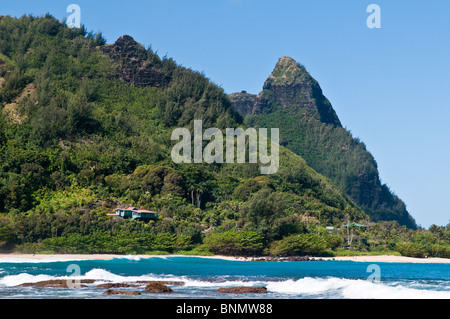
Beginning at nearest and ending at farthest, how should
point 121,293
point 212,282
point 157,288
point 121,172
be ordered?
point 121,293, point 157,288, point 212,282, point 121,172

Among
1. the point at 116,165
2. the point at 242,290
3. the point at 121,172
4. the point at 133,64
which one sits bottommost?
the point at 242,290

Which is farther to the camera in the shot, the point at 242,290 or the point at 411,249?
the point at 411,249

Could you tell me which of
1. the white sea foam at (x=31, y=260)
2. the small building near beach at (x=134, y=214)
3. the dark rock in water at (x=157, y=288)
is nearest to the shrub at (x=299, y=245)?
the small building near beach at (x=134, y=214)

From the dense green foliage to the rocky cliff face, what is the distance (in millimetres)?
397

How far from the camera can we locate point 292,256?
70562mm

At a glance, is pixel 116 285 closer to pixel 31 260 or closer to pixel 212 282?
pixel 212 282

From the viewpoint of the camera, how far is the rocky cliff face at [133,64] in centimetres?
13688

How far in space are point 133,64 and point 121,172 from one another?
195 feet

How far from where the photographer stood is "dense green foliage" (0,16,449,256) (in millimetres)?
67375

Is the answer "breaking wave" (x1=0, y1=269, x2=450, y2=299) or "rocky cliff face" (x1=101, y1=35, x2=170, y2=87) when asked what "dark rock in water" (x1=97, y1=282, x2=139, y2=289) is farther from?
"rocky cliff face" (x1=101, y1=35, x2=170, y2=87)

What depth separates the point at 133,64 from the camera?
139250 mm

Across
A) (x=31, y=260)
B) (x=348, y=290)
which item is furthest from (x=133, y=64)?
(x=348, y=290)

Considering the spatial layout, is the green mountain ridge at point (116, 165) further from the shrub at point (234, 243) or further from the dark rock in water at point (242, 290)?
the dark rock in water at point (242, 290)
